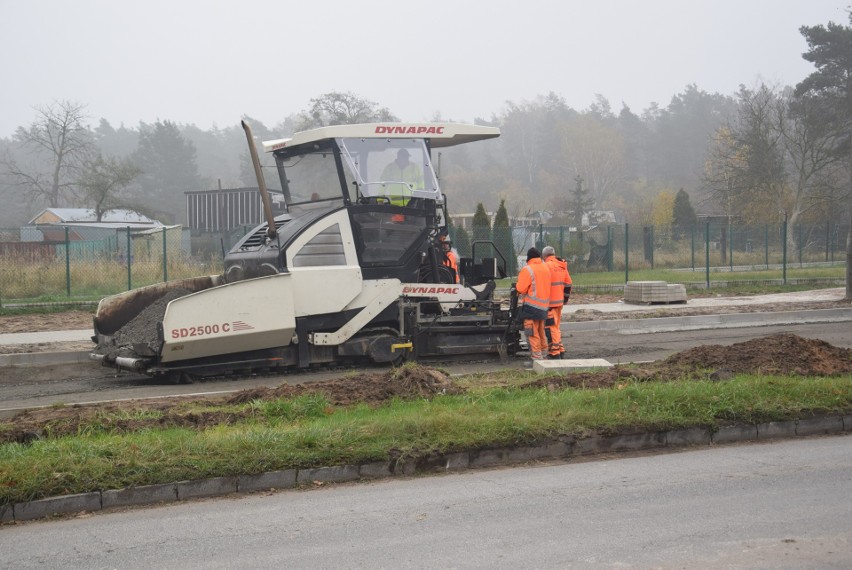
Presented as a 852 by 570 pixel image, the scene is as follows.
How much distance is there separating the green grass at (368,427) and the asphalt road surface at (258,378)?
2101mm

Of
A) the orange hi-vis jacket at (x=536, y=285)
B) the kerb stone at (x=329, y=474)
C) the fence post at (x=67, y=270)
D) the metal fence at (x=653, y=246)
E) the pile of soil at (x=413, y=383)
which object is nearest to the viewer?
the kerb stone at (x=329, y=474)

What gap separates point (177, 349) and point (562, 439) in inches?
203

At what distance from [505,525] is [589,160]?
84593 millimetres

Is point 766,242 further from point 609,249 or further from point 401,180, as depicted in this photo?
point 401,180

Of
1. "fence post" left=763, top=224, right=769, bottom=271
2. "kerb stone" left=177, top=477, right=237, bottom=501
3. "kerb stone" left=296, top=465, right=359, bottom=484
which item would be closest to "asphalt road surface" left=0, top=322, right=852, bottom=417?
"kerb stone" left=177, top=477, right=237, bottom=501

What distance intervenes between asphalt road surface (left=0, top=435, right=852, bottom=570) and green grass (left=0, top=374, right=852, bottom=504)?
0.91ft

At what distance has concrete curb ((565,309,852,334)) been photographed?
16.4 m

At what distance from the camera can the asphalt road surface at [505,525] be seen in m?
4.89

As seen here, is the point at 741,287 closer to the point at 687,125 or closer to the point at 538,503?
the point at 538,503

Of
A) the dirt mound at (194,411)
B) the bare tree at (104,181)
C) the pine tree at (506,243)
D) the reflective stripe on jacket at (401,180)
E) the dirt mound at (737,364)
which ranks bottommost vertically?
the dirt mound at (194,411)

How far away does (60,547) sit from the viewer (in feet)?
17.1

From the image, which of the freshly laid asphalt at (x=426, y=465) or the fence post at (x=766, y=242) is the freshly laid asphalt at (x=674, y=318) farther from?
the fence post at (x=766, y=242)

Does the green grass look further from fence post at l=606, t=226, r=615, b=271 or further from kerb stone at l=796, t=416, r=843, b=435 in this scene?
fence post at l=606, t=226, r=615, b=271

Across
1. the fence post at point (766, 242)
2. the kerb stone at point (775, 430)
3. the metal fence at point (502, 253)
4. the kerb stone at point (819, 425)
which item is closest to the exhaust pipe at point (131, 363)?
the metal fence at point (502, 253)
